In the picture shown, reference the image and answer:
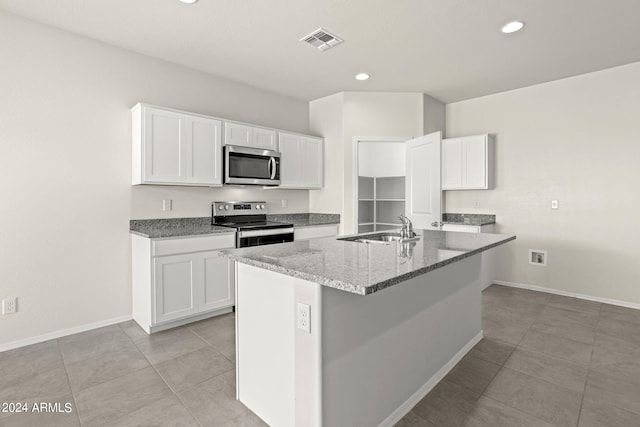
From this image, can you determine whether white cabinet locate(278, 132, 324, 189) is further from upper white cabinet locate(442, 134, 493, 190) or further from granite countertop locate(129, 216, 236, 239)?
upper white cabinet locate(442, 134, 493, 190)

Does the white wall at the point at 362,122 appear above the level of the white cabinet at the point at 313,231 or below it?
above

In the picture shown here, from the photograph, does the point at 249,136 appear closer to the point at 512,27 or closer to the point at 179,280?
the point at 179,280

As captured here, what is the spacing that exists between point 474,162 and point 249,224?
316cm

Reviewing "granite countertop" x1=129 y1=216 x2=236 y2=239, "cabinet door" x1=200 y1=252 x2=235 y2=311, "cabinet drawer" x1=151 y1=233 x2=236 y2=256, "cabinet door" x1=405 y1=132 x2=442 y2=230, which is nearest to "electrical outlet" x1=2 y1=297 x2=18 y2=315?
"granite countertop" x1=129 y1=216 x2=236 y2=239

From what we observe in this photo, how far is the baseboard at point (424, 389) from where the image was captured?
70.4 inches

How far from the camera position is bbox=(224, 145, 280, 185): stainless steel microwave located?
370cm

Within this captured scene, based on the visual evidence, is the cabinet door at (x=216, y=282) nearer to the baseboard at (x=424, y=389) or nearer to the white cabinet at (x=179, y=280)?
the white cabinet at (x=179, y=280)

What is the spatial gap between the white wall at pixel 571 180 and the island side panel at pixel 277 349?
4.01 m

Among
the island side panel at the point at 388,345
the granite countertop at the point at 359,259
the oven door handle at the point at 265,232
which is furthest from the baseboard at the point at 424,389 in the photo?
the oven door handle at the point at 265,232

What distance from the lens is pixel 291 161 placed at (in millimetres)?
4441

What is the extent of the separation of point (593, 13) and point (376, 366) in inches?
126

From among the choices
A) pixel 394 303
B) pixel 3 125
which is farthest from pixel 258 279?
pixel 3 125

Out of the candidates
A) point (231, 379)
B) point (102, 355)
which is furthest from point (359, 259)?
point (102, 355)

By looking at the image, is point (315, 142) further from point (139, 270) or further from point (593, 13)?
point (593, 13)
